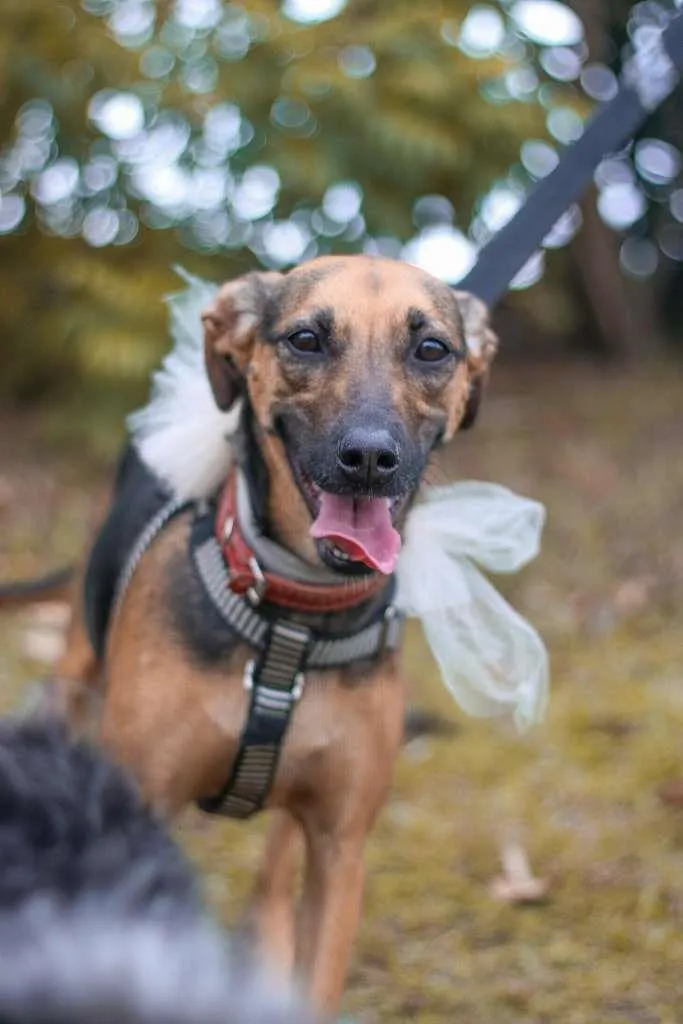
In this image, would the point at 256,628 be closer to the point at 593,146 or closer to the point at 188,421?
the point at 188,421

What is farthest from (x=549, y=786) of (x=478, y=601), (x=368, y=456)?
(x=368, y=456)

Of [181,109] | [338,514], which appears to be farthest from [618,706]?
[181,109]

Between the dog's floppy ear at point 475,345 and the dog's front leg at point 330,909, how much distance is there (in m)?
0.91

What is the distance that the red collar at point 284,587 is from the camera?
2.80m

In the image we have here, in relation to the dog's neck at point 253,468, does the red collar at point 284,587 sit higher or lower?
lower

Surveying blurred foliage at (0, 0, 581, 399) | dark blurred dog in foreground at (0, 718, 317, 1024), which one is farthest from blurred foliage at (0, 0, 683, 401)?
dark blurred dog in foreground at (0, 718, 317, 1024)

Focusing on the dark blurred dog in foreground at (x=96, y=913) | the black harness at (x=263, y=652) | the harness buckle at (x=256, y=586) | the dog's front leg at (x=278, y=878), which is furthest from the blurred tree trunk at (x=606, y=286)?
the dark blurred dog in foreground at (x=96, y=913)

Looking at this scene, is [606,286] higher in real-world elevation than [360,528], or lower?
lower

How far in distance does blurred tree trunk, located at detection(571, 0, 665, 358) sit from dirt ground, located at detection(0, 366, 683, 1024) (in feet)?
5.52

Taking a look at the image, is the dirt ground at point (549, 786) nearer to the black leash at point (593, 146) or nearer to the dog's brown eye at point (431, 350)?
the dog's brown eye at point (431, 350)

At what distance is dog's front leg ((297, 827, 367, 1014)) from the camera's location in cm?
283

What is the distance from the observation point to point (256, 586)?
2.80 m

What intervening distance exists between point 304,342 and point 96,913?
1.68 metres

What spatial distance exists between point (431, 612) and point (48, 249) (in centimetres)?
521
